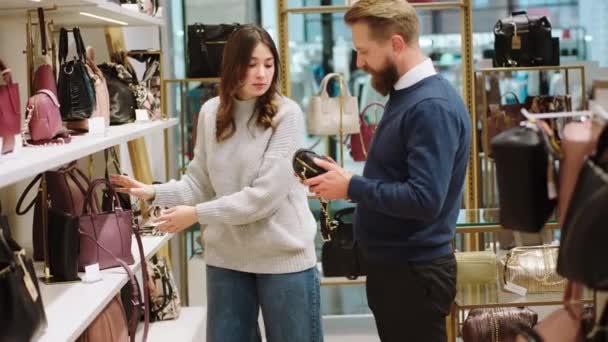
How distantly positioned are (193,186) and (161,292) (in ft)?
3.37

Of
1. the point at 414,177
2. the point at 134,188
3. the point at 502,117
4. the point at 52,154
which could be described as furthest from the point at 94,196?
the point at 502,117

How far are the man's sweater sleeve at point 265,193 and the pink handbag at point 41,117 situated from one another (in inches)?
24.1

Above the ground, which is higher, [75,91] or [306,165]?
[75,91]

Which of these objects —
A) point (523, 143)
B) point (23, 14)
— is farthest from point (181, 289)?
point (523, 143)

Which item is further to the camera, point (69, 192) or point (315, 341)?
point (315, 341)

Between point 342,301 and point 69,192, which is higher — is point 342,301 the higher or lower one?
the lower one

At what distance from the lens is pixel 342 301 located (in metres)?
5.99

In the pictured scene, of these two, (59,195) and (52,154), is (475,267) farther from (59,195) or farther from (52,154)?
(52,154)

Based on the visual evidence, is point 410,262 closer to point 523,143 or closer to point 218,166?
point 218,166

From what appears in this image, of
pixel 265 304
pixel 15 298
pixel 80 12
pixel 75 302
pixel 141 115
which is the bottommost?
pixel 265 304

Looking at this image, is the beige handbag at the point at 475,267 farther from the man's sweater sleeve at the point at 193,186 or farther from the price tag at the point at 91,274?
the price tag at the point at 91,274

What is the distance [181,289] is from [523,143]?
13.2 ft

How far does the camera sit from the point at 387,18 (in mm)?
2867

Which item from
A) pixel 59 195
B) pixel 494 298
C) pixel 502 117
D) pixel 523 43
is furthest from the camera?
pixel 502 117
